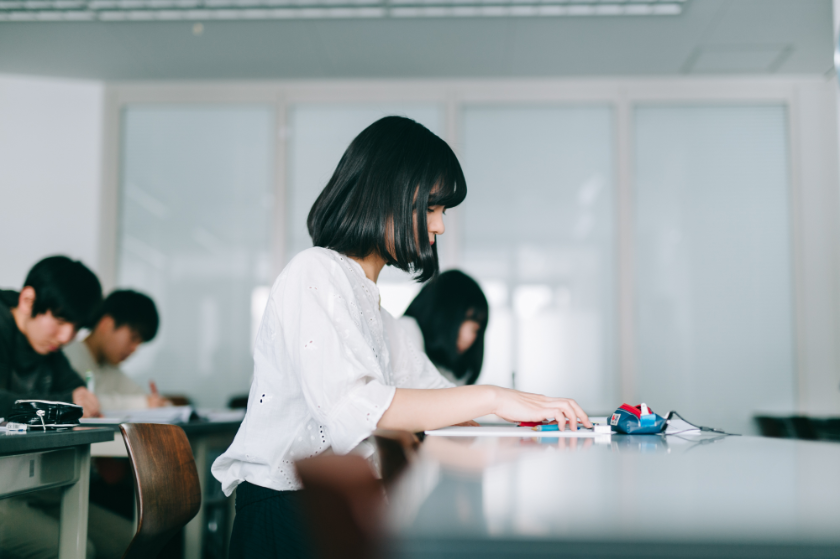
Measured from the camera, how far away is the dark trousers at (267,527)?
0.85 metres

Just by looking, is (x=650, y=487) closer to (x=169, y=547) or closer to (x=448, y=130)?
(x=169, y=547)

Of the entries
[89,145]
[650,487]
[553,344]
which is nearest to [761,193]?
[553,344]

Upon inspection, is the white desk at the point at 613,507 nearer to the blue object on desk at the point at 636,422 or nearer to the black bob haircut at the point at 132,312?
the blue object on desk at the point at 636,422

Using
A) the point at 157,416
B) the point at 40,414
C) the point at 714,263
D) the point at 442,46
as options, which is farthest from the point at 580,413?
the point at 714,263

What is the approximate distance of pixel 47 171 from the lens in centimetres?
398

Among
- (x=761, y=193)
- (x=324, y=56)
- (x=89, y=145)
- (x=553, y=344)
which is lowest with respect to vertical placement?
(x=553, y=344)

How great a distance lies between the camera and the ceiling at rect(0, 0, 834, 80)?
3.31 metres

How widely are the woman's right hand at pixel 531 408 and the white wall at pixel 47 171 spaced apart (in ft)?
12.2

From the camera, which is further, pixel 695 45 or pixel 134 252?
pixel 134 252

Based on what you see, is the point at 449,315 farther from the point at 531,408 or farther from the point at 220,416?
the point at 531,408

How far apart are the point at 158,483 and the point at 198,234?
2743 millimetres

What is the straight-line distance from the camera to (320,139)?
3.98 meters

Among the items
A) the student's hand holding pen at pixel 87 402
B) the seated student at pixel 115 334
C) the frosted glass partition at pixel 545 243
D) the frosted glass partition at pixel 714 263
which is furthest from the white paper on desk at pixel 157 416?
the frosted glass partition at pixel 714 263

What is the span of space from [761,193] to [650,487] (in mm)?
3885
